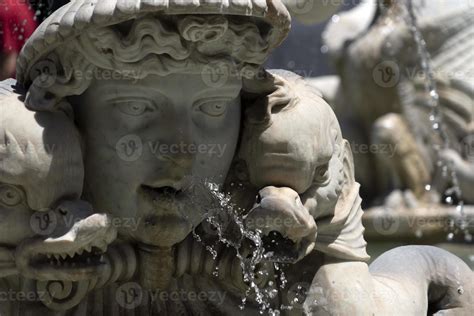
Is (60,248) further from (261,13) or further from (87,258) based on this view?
(261,13)

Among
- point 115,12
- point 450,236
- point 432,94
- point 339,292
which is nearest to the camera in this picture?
point 115,12

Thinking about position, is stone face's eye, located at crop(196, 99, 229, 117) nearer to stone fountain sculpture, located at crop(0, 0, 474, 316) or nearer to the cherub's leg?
stone fountain sculpture, located at crop(0, 0, 474, 316)

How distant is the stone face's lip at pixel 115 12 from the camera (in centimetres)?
240

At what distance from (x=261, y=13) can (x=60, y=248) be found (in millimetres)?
551

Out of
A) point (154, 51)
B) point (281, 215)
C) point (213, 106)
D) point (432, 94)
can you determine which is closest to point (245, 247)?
point (281, 215)

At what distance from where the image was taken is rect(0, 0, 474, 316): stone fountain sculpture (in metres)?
2.49

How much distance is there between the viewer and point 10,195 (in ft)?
8.29

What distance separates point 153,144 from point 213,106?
0.47 feet

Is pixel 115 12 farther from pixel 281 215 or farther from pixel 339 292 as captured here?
pixel 339 292

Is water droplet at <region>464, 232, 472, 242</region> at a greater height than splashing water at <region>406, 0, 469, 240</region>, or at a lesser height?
lesser

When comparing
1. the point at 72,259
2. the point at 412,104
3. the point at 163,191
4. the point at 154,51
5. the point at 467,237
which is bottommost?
the point at 467,237

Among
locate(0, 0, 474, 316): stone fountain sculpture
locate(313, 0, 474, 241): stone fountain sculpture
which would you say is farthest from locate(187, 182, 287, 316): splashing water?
locate(313, 0, 474, 241): stone fountain sculpture

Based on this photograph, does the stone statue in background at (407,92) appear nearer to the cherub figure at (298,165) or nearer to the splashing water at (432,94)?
the splashing water at (432,94)

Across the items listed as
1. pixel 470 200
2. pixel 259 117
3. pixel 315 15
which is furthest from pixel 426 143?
pixel 259 117
